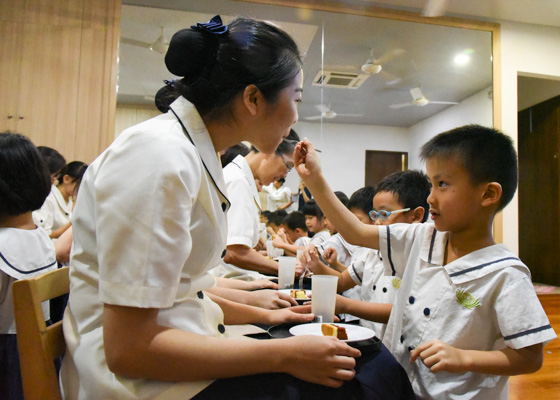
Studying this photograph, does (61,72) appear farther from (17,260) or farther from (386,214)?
(386,214)

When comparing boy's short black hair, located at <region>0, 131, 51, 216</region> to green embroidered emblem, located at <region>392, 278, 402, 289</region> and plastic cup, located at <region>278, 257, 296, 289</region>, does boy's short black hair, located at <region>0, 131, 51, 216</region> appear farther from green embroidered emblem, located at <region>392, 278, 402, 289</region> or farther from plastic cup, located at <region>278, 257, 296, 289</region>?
green embroidered emblem, located at <region>392, 278, 402, 289</region>

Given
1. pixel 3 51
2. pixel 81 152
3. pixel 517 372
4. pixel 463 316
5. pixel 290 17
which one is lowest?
pixel 517 372

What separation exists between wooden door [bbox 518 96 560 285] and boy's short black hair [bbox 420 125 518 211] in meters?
5.22

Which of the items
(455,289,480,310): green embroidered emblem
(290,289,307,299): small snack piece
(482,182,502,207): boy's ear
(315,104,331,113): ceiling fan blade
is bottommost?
(290,289,307,299): small snack piece

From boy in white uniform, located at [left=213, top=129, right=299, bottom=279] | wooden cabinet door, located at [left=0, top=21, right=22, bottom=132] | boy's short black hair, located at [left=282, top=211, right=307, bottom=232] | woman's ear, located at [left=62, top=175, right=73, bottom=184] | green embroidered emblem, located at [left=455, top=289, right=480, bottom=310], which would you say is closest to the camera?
green embroidered emblem, located at [left=455, top=289, right=480, bottom=310]

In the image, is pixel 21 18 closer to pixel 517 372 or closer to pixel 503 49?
pixel 517 372

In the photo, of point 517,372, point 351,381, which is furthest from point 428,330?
point 351,381

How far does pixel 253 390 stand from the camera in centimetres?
63

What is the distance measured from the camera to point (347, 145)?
16.1ft

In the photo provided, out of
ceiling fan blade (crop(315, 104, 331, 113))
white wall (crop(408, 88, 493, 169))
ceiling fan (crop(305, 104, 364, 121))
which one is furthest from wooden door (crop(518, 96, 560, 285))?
ceiling fan blade (crop(315, 104, 331, 113))

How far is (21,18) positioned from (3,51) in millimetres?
329

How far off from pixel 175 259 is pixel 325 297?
1.81 feet

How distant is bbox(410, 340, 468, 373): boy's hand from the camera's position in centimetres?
76

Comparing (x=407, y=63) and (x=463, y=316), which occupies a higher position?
(x=407, y=63)
